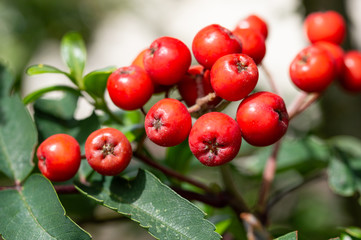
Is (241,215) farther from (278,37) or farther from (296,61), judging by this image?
(278,37)

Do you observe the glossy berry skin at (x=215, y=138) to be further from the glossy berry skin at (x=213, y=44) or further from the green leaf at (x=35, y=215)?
the green leaf at (x=35, y=215)

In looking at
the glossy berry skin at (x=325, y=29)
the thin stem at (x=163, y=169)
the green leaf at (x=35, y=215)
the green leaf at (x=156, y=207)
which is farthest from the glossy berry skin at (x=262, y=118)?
the glossy berry skin at (x=325, y=29)

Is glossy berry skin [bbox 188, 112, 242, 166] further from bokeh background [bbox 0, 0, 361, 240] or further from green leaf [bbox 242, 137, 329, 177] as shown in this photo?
green leaf [bbox 242, 137, 329, 177]

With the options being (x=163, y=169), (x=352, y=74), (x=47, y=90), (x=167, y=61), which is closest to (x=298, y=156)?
(x=352, y=74)

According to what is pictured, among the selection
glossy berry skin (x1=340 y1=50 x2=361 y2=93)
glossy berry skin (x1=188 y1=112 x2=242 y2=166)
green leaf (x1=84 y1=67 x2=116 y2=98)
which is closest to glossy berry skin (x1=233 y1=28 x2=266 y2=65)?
glossy berry skin (x1=188 y1=112 x2=242 y2=166)

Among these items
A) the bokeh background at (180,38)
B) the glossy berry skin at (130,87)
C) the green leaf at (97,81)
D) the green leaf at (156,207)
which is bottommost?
the bokeh background at (180,38)

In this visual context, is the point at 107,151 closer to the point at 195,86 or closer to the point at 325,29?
the point at 195,86
